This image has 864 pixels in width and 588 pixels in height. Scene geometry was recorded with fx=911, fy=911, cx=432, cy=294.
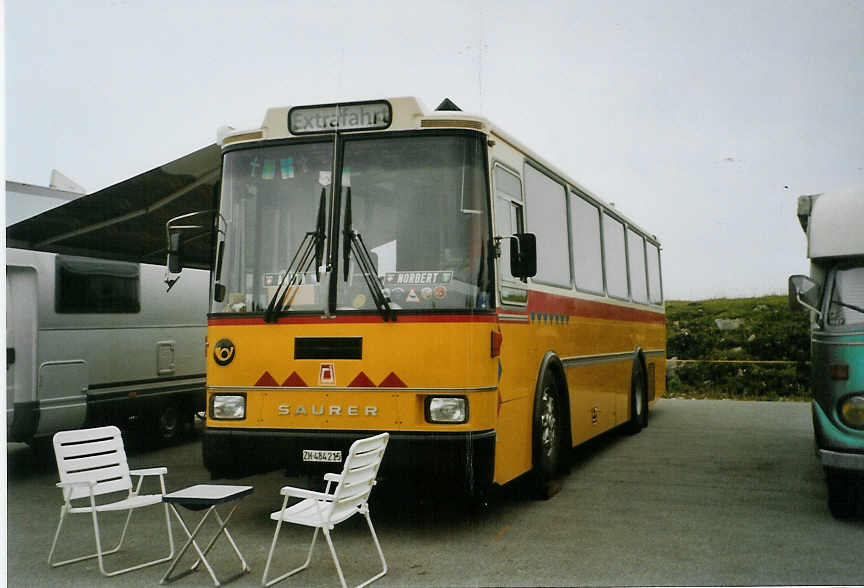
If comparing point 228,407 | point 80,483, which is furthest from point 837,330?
point 80,483

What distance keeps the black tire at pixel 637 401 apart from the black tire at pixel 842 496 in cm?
510

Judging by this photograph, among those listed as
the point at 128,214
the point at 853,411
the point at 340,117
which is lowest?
the point at 853,411

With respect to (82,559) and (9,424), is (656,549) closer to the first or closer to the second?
(82,559)

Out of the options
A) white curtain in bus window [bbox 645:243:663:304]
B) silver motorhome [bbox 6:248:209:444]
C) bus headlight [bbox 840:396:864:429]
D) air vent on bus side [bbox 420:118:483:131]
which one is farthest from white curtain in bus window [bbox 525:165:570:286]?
white curtain in bus window [bbox 645:243:663:304]

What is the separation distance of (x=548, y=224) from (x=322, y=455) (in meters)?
3.45

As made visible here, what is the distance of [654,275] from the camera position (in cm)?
1503

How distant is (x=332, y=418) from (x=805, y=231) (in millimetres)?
4663

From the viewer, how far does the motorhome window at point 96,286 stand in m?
10.2

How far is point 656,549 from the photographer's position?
21.4 feet

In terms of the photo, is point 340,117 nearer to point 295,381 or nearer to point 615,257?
point 295,381

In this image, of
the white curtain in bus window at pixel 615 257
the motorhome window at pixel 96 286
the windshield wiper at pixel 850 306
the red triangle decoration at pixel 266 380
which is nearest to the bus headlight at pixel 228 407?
the red triangle decoration at pixel 266 380

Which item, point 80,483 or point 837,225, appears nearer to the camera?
point 80,483

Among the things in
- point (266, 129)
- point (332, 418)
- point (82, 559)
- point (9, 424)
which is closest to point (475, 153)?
point (266, 129)

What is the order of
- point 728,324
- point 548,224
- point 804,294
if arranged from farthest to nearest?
1. point 728,324
2. point 548,224
3. point 804,294
